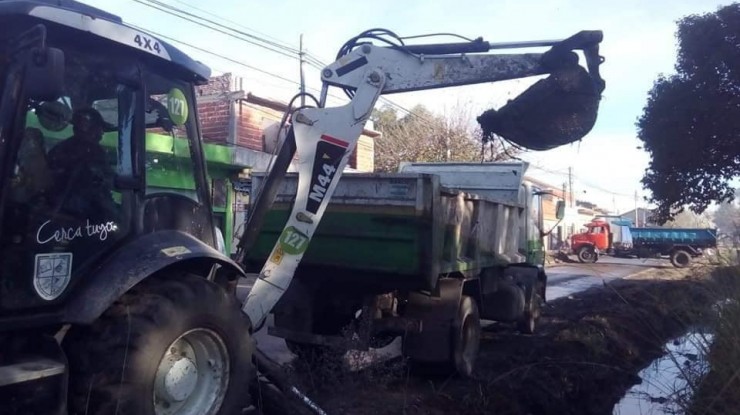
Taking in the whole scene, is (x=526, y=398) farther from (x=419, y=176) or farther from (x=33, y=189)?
(x=33, y=189)

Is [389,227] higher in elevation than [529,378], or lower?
higher

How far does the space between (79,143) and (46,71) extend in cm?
65

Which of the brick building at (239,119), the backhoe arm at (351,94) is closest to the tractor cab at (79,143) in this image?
the backhoe arm at (351,94)

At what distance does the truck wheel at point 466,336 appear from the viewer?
7348 millimetres

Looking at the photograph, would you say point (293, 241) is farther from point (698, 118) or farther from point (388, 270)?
point (698, 118)

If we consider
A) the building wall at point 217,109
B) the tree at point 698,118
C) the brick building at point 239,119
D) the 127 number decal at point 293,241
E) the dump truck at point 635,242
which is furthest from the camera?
the dump truck at point 635,242

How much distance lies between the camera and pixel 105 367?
3.70m

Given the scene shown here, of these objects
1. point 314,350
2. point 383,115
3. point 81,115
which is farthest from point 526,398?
point 383,115

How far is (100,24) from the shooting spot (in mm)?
3863

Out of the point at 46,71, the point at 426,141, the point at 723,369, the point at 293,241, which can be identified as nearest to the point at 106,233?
the point at 46,71

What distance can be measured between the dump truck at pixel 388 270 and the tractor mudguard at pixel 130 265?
2466 mm

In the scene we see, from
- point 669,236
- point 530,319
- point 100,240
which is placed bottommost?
point 530,319

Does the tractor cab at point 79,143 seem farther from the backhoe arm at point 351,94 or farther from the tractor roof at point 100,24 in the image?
the backhoe arm at point 351,94

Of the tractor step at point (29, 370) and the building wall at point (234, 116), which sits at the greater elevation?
the building wall at point (234, 116)
